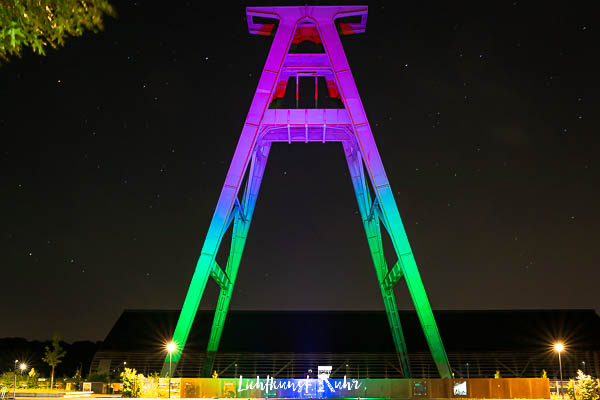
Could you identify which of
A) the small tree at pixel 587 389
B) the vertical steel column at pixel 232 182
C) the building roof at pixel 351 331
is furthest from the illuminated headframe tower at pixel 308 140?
the building roof at pixel 351 331

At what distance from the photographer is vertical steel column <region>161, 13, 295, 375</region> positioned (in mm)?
26016

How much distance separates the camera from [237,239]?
3297 centimetres

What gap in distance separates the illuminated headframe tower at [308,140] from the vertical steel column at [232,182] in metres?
0.04

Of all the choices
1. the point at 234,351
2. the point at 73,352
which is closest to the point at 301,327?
the point at 234,351

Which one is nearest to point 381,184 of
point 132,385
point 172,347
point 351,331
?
point 172,347

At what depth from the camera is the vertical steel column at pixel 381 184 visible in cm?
2653

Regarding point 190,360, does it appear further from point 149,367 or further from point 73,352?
point 73,352

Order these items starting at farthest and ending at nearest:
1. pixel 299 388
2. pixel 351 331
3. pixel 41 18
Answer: pixel 351 331 < pixel 299 388 < pixel 41 18

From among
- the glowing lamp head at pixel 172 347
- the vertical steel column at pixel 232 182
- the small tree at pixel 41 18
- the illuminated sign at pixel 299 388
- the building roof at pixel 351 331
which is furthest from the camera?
the building roof at pixel 351 331

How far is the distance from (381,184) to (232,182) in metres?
6.46

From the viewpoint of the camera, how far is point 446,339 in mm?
51281

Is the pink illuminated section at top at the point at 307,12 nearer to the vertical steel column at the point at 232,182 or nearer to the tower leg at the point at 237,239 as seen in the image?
the vertical steel column at the point at 232,182

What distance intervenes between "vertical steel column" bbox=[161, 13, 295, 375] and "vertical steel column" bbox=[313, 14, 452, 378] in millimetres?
2007

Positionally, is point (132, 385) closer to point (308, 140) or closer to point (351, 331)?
point (308, 140)
